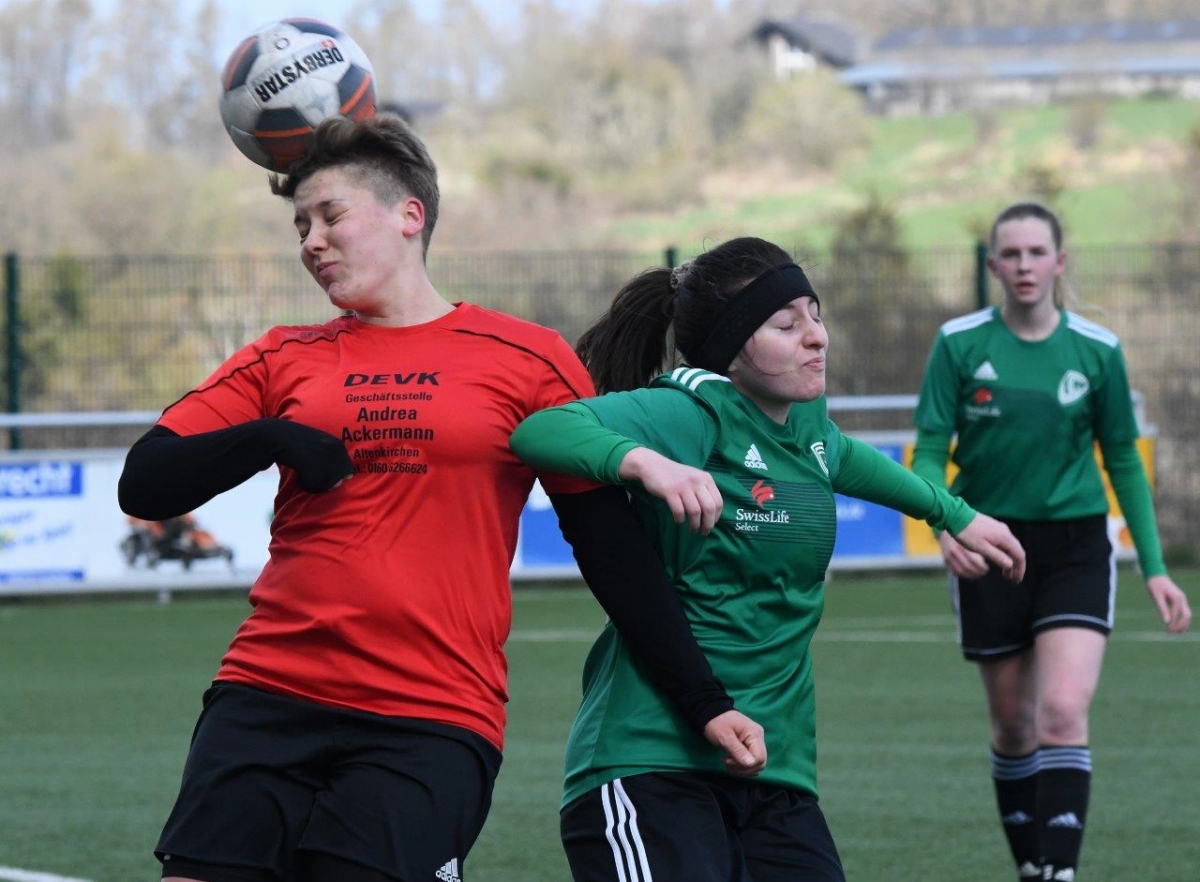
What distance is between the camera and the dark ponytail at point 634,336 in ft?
12.4

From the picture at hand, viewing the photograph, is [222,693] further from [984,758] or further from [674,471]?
[984,758]

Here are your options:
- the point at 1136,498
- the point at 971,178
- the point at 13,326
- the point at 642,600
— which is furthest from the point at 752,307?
the point at 971,178

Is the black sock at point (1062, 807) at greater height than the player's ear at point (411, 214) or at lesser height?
lesser

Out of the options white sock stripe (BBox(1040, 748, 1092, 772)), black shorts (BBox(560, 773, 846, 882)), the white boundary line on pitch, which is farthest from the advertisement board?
black shorts (BBox(560, 773, 846, 882))

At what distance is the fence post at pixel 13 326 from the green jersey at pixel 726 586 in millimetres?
12550

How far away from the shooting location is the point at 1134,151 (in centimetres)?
6650

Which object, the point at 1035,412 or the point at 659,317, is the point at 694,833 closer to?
the point at 659,317

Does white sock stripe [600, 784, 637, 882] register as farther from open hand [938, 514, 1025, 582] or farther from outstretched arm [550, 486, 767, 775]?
open hand [938, 514, 1025, 582]

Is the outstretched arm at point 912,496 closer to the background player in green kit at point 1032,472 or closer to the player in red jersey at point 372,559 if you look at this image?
→ the player in red jersey at point 372,559

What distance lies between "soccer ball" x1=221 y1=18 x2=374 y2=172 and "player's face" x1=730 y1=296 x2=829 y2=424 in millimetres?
961

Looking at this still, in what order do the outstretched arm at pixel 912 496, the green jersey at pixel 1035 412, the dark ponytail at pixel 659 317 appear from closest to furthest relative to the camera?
the dark ponytail at pixel 659 317, the outstretched arm at pixel 912 496, the green jersey at pixel 1035 412

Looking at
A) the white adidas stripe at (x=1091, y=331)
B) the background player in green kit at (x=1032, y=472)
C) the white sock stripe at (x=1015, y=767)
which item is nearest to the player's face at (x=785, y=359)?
the background player in green kit at (x=1032, y=472)

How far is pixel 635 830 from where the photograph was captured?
328 centimetres

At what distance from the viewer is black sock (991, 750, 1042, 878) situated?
5746 millimetres
